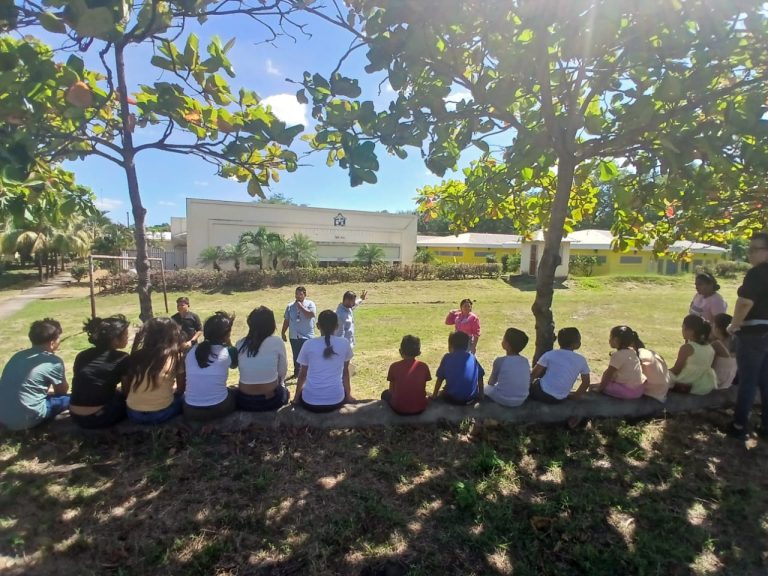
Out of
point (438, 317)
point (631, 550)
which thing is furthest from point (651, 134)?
point (438, 317)

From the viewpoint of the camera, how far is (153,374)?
10.5ft

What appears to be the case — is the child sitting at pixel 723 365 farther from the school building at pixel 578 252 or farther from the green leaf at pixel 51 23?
the school building at pixel 578 252

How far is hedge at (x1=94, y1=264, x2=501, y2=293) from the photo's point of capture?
67.4ft

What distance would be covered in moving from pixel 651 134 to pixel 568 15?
54.0 inches

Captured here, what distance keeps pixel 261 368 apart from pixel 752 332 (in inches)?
162

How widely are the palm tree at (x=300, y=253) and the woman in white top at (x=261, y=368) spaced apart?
67.6ft

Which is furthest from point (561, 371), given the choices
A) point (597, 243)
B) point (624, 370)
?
point (597, 243)

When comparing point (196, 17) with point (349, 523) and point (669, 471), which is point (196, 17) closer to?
point (349, 523)

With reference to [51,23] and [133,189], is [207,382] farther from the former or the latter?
[51,23]

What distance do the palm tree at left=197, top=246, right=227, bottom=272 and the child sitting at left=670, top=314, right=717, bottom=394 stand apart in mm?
22337

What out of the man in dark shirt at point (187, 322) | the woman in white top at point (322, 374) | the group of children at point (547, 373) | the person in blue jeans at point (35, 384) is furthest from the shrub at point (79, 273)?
the group of children at point (547, 373)

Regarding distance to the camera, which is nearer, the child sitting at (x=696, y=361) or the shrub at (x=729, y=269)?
the child sitting at (x=696, y=361)

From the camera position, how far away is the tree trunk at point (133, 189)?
10.3 feet

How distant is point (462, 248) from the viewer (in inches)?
1375
